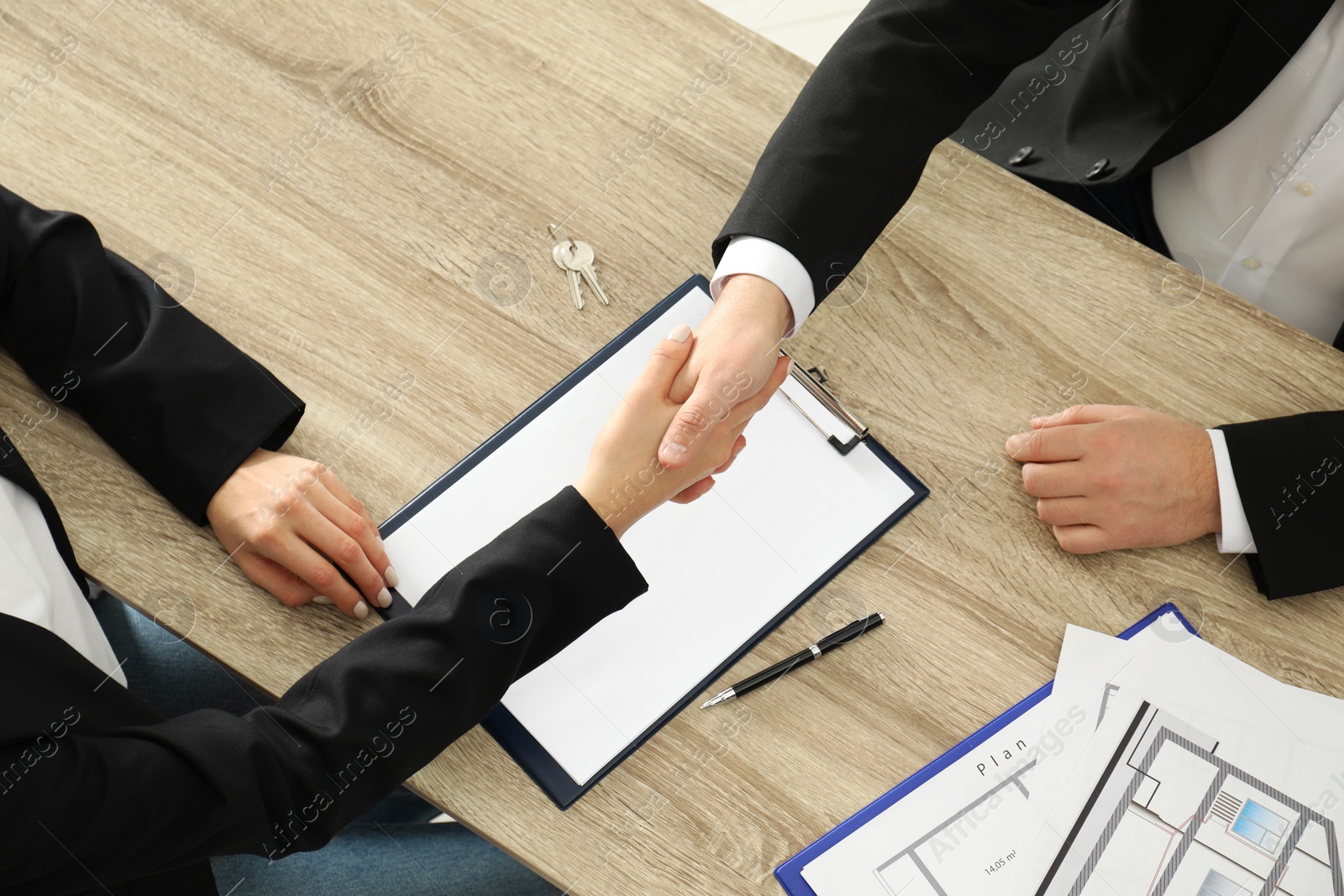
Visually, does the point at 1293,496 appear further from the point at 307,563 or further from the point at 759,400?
the point at 307,563

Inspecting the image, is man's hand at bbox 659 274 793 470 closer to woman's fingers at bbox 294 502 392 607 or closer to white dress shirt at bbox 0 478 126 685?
woman's fingers at bbox 294 502 392 607

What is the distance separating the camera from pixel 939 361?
0.97 meters

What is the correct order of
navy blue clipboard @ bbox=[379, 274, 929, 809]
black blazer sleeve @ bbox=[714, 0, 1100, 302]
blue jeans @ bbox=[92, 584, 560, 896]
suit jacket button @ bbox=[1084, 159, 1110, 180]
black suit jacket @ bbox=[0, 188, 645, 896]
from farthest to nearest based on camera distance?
suit jacket button @ bbox=[1084, 159, 1110, 180] < blue jeans @ bbox=[92, 584, 560, 896] < black blazer sleeve @ bbox=[714, 0, 1100, 302] < navy blue clipboard @ bbox=[379, 274, 929, 809] < black suit jacket @ bbox=[0, 188, 645, 896]

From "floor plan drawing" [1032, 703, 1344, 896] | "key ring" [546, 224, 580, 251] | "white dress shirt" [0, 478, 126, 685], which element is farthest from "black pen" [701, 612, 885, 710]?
"white dress shirt" [0, 478, 126, 685]

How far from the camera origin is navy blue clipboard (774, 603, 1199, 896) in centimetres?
83

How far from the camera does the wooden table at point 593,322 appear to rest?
854mm

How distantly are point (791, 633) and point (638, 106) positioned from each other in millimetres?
630

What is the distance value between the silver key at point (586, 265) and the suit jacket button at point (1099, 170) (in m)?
0.72

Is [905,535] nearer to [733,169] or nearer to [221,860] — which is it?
[733,169]

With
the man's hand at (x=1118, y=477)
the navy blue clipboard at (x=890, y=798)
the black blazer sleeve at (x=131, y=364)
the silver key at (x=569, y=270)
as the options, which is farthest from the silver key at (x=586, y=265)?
the navy blue clipboard at (x=890, y=798)

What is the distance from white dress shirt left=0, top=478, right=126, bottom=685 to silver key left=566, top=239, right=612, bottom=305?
23.2 inches

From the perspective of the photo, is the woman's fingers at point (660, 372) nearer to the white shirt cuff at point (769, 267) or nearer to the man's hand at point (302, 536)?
the white shirt cuff at point (769, 267)

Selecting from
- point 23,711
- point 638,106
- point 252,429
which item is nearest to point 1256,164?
point 638,106

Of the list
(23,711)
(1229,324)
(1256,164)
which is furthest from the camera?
(1256,164)
